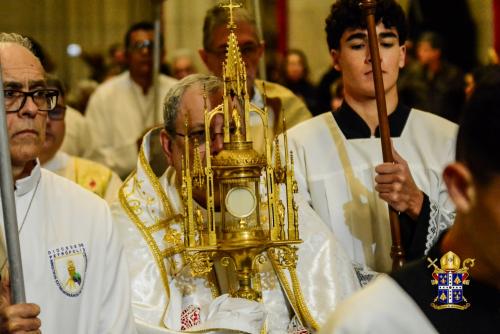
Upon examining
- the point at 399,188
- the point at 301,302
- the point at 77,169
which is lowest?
the point at 301,302

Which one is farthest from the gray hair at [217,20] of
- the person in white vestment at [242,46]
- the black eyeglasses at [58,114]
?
the black eyeglasses at [58,114]

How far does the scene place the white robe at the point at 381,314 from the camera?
2309 mm

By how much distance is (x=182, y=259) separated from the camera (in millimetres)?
4699

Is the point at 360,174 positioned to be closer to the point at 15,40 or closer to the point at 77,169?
the point at 15,40

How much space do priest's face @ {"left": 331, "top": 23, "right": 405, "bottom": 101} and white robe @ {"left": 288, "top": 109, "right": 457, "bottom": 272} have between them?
217mm

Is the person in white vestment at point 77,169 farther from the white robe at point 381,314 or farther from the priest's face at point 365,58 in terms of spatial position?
the white robe at point 381,314

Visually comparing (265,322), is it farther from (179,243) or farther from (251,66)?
(251,66)

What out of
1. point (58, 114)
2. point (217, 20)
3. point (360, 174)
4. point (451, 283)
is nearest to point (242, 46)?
point (217, 20)

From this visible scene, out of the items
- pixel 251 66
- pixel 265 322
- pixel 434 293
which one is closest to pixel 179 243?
pixel 265 322

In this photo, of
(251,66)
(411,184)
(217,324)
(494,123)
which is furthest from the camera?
(251,66)

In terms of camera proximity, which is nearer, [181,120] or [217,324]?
[217,324]

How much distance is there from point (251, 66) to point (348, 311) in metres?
3.68

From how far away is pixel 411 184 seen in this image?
462 centimetres

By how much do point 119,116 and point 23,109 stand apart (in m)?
5.27
